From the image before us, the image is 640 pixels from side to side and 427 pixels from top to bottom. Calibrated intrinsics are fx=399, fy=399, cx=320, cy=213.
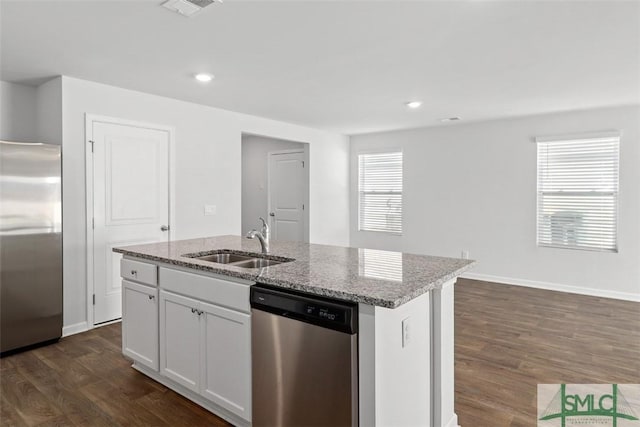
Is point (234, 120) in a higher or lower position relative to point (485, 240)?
higher

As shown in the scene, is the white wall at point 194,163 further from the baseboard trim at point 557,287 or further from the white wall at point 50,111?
the baseboard trim at point 557,287

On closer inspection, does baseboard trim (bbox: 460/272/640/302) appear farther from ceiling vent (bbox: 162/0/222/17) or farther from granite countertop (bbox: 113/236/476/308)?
ceiling vent (bbox: 162/0/222/17)

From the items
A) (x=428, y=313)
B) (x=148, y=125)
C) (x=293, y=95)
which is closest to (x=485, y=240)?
(x=293, y=95)

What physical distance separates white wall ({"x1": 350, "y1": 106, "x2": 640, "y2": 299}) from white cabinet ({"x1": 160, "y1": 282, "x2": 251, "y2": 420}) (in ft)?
15.5

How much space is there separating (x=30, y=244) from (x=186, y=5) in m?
2.38

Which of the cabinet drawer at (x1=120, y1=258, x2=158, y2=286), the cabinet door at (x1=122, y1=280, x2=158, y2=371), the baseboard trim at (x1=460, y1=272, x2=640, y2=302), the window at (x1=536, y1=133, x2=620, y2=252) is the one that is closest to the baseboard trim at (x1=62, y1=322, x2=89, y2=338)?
the cabinet door at (x1=122, y1=280, x2=158, y2=371)

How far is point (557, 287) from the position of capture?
5.27 m

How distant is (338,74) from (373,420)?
2.85m

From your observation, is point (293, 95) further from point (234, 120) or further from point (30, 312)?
point (30, 312)

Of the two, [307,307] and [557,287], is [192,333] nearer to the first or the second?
[307,307]

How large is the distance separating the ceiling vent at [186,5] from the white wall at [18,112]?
2535 mm

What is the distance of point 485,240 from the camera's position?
5.87m

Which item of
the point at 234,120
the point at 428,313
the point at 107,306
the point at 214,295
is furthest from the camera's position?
the point at 234,120

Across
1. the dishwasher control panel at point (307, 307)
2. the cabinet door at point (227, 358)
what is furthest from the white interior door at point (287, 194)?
the dishwasher control panel at point (307, 307)
